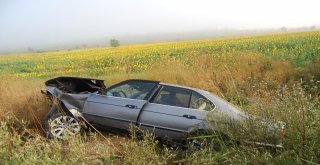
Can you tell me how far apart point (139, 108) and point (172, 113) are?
672 mm

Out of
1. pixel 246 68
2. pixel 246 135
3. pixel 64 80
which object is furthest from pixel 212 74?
pixel 246 135

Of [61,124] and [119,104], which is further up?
[119,104]

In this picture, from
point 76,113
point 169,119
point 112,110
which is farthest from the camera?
point 76,113

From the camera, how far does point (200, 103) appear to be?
22.4 ft

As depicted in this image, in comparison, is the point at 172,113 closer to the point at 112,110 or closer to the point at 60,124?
the point at 112,110

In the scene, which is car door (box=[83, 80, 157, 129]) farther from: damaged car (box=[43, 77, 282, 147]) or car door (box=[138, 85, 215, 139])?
car door (box=[138, 85, 215, 139])

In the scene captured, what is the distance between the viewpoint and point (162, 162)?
4.43 metres

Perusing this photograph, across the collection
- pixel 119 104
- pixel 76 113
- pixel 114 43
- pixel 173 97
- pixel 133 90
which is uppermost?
pixel 133 90

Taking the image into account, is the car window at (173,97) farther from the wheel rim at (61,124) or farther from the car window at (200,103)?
the wheel rim at (61,124)

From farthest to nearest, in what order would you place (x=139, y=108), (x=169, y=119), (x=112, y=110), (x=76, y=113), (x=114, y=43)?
(x=114, y=43), (x=76, y=113), (x=112, y=110), (x=139, y=108), (x=169, y=119)

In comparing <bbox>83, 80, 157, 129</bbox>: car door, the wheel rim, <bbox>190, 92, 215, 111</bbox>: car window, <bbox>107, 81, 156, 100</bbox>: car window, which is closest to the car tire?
the wheel rim

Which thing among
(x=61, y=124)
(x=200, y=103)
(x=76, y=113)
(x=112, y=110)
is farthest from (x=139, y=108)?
(x=61, y=124)

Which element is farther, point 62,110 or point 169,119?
point 62,110

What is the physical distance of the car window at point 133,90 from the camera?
7316mm
